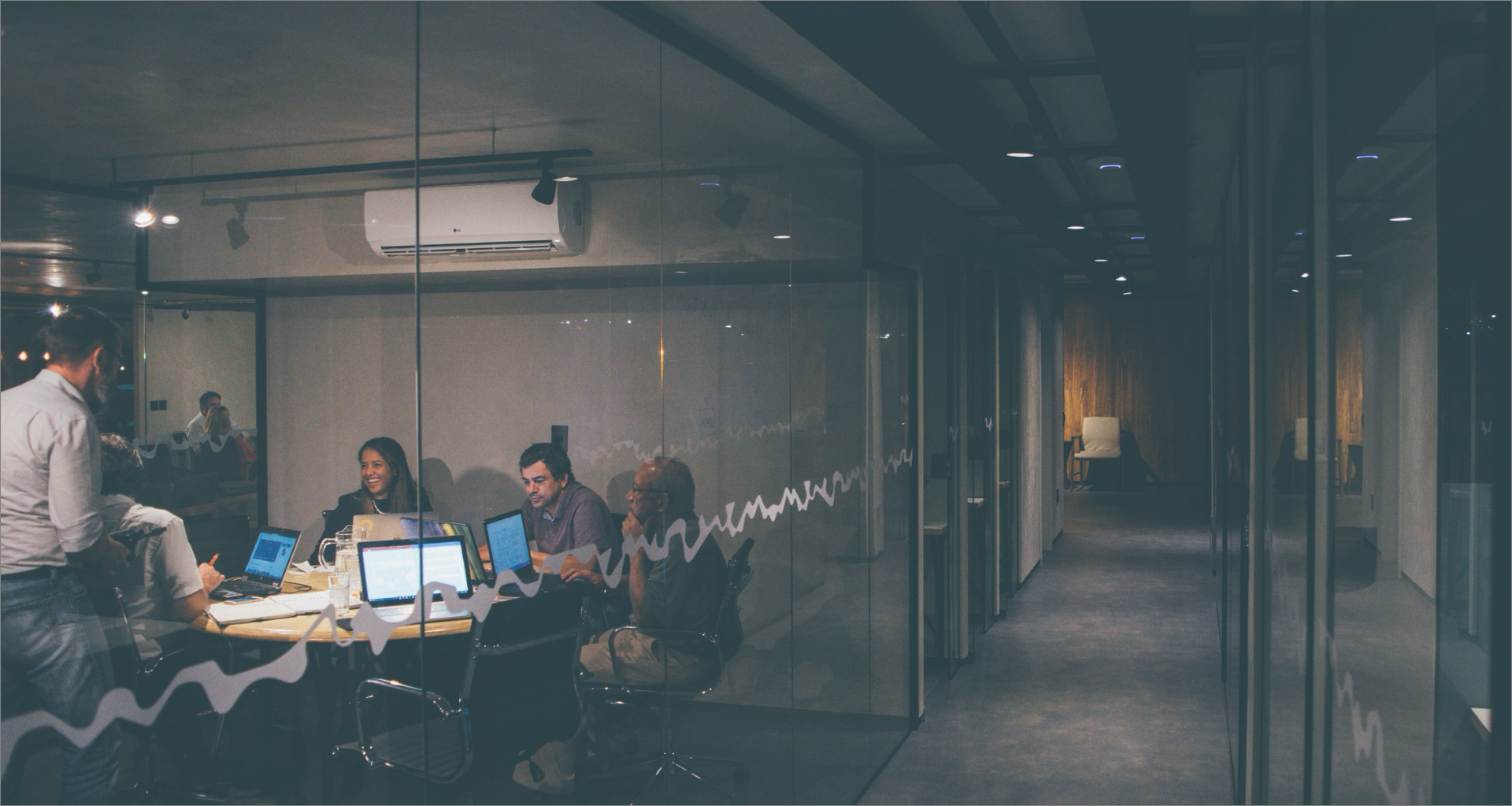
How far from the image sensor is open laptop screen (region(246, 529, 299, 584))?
5.56 ft

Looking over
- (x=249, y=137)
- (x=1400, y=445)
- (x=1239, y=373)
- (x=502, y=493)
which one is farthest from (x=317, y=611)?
(x=1239, y=373)

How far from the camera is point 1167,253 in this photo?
8.62 metres

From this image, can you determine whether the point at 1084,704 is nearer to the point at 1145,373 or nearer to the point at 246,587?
the point at 246,587

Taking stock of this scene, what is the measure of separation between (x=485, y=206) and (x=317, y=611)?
2.88 feet

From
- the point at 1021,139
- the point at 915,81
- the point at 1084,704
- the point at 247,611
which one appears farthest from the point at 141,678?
the point at 1084,704

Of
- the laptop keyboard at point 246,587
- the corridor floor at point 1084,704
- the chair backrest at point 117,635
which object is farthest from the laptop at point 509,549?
the corridor floor at point 1084,704

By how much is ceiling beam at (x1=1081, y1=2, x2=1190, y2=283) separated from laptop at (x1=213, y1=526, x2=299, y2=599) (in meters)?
2.27

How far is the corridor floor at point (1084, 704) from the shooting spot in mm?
4727

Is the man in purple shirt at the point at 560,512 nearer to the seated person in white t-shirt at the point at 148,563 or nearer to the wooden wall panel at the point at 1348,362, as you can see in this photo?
the seated person in white t-shirt at the point at 148,563

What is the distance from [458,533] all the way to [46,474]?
0.81 meters

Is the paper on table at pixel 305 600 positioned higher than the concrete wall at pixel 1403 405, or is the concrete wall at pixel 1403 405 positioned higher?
the concrete wall at pixel 1403 405

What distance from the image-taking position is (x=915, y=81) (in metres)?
3.50

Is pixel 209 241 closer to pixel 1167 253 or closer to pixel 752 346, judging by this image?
pixel 752 346

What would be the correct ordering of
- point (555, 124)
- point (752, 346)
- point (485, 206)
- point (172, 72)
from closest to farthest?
1. point (172, 72)
2. point (485, 206)
3. point (555, 124)
4. point (752, 346)
